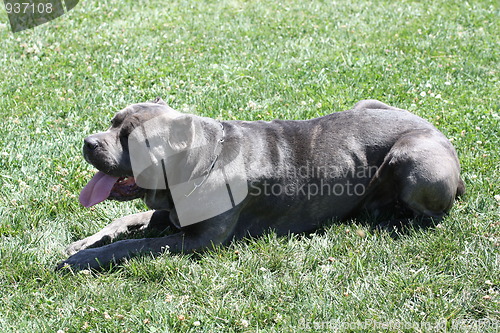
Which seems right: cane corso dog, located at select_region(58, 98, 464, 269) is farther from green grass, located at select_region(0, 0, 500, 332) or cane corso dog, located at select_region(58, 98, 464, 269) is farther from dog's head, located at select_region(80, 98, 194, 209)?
green grass, located at select_region(0, 0, 500, 332)

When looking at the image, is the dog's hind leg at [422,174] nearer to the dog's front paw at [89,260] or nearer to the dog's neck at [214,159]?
the dog's neck at [214,159]

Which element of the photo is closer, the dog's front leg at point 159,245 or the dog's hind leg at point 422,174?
the dog's front leg at point 159,245

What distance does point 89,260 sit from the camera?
14.2 feet

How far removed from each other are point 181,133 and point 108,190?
698 millimetres

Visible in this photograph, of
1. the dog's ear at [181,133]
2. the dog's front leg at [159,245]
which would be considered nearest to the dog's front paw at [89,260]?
the dog's front leg at [159,245]

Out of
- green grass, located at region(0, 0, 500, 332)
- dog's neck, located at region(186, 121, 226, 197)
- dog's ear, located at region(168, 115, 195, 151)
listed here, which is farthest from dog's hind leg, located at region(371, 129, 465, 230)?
dog's ear, located at region(168, 115, 195, 151)

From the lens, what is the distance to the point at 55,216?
5023 mm

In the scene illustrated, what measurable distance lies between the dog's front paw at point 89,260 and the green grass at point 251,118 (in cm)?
14

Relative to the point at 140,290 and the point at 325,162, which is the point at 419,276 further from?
the point at 140,290

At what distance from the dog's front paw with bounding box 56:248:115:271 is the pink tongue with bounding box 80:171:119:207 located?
1.18 feet

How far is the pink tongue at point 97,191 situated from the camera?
439 centimetres

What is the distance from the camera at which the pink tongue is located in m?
4.39

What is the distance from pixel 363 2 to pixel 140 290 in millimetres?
8895

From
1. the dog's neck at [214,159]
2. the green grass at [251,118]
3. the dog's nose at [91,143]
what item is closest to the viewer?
the green grass at [251,118]
